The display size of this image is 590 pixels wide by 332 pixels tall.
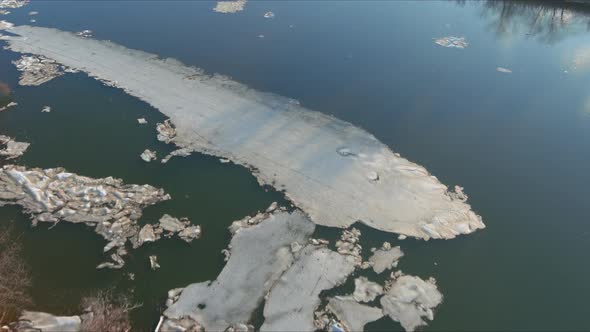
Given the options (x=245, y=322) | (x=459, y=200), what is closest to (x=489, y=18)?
(x=459, y=200)

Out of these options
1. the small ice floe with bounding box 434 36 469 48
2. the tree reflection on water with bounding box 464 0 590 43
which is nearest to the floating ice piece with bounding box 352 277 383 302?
the small ice floe with bounding box 434 36 469 48

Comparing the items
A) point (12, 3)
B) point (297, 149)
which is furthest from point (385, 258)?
point (12, 3)

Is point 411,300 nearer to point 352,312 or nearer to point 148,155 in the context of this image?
point 352,312

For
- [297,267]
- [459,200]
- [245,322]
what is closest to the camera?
[245,322]

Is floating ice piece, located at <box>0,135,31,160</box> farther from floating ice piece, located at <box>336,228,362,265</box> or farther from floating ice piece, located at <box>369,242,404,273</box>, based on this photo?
floating ice piece, located at <box>369,242,404,273</box>

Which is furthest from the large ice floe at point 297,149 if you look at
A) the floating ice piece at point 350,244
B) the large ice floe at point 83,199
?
the large ice floe at point 83,199

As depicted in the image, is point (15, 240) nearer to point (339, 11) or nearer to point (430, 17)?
point (339, 11)
